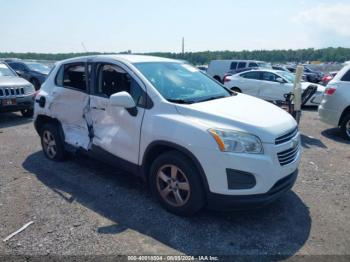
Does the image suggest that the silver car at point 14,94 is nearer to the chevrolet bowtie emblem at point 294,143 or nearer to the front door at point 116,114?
the front door at point 116,114

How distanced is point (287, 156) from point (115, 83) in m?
2.40

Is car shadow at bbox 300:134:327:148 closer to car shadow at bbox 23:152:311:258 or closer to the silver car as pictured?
car shadow at bbox 23:152:311:258

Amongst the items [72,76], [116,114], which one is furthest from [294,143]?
[72,76]

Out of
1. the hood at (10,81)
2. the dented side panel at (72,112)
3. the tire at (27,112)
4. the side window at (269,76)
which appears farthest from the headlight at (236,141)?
the side window at (269,76)

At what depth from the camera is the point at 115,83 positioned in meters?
4.28

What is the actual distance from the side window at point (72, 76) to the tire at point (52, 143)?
78 cm

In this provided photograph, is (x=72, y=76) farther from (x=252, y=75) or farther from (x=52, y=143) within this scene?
(x=252, y=75)

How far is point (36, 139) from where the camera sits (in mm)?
7094

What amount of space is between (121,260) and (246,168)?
1475 mm

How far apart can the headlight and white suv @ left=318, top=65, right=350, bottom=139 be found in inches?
199

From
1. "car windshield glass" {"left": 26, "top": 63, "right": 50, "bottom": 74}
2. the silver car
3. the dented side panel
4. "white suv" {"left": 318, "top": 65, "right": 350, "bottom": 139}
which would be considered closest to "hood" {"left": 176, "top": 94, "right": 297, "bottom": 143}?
the dented side panel

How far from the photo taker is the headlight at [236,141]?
10.3ft

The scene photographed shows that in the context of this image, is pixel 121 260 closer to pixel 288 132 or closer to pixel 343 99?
pixel 288 132

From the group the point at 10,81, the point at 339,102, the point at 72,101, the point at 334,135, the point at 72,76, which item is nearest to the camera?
the point at 72,101
